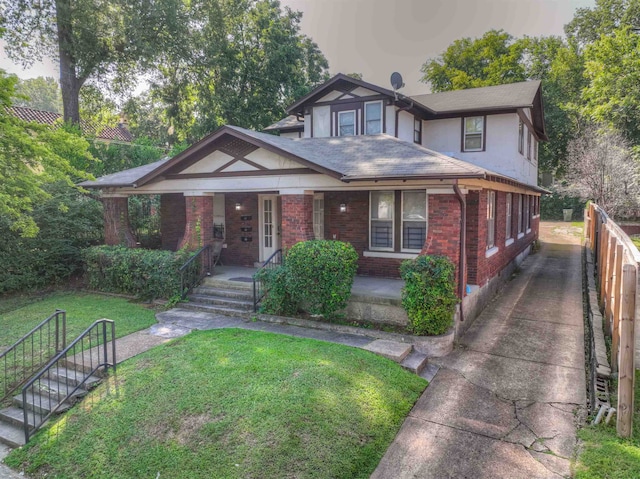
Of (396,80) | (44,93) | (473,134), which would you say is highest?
(44,93)

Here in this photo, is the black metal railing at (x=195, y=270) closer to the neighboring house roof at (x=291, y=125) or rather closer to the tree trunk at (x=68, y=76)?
the neighboring house roof at (x=291, y=125)

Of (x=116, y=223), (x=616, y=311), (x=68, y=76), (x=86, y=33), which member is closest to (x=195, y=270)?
(x=116, y=223)

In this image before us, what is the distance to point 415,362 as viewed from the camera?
23.3 feet

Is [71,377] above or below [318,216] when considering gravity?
below

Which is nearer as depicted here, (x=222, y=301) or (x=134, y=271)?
(x=222, y=301)

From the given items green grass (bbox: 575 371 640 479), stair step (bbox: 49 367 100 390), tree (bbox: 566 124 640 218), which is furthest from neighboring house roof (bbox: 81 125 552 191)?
tree (bbox: 566 124 640 218)

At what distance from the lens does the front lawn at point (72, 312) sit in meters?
9.13

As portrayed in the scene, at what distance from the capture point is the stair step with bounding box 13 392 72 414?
615 centimetres

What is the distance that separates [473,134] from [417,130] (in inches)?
76.2

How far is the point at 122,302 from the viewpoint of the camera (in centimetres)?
1136

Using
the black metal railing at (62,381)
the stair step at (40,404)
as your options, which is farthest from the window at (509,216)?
the stair step at (40,404)

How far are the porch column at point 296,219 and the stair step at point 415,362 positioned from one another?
12.8ft

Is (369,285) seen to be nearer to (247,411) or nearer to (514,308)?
(514,308)

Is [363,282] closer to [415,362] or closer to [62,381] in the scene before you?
[415,362]
